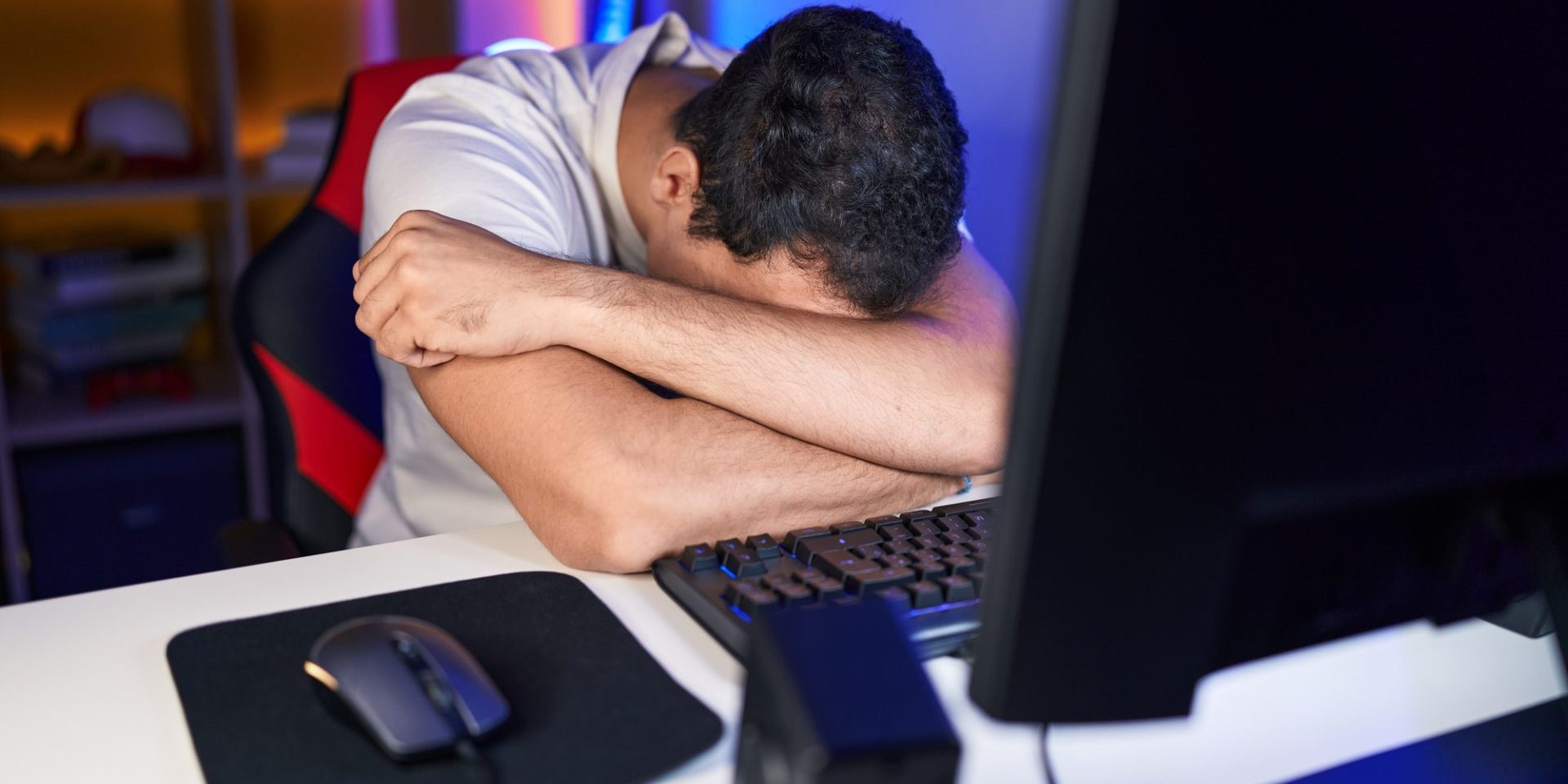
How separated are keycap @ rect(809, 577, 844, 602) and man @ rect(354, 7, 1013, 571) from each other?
0.13 metres

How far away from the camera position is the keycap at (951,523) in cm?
80

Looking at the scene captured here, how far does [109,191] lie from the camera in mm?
2041

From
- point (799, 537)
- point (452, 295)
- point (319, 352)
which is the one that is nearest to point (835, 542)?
point (799, 537)

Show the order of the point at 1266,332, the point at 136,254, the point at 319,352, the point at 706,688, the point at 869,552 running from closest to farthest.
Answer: the point at 1266,332 → the point at 706,688 → the point at 869,552 → the point at 319,352 → the point at 136,254

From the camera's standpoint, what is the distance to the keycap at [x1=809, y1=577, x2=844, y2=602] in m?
0.69

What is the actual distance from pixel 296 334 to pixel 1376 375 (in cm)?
101

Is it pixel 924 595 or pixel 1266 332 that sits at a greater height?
pixel 1266 332

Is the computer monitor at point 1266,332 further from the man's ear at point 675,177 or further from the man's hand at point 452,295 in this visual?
the man's ear at point 675,177

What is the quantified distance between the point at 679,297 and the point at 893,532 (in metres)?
0.30

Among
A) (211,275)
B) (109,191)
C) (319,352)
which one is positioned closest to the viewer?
(319,352)

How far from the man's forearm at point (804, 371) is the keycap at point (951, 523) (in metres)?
0.14

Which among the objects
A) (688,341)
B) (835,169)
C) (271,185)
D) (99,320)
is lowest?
(99,320)

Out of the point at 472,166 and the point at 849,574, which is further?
the point at 472,166

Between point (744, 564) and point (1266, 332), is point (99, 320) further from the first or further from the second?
point (1266, 332)
